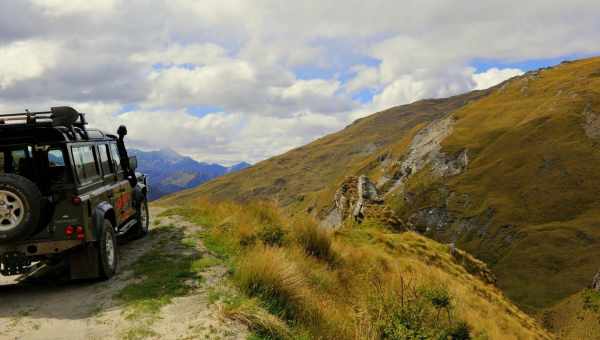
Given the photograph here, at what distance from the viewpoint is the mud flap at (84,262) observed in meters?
9.35

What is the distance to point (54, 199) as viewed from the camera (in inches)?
347

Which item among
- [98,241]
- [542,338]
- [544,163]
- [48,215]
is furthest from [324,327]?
[544,163]

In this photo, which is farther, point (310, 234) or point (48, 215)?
point (310, 234)

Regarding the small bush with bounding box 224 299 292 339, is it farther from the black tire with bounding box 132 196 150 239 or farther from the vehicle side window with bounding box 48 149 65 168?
the black tire with bounding box 132 196 150 239

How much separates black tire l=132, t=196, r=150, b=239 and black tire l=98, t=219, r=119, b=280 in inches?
153

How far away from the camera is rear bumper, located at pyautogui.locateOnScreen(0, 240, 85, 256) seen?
339 inches

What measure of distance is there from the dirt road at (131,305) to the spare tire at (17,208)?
142cm

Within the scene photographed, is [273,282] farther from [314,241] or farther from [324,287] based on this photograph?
[314,241]

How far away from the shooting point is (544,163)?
95.8 metres

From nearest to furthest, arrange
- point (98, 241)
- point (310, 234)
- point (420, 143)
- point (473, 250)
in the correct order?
point (98, 241)
point (310, 234)
point (473, 250)
point (420, 143)

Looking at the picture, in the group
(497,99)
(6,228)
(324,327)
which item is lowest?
(324,327)

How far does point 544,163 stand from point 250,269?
101731 mm

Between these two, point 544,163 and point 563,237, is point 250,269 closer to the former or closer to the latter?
point 563,237

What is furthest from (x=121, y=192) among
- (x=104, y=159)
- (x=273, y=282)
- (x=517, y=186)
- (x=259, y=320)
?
(x=517, y=186)
